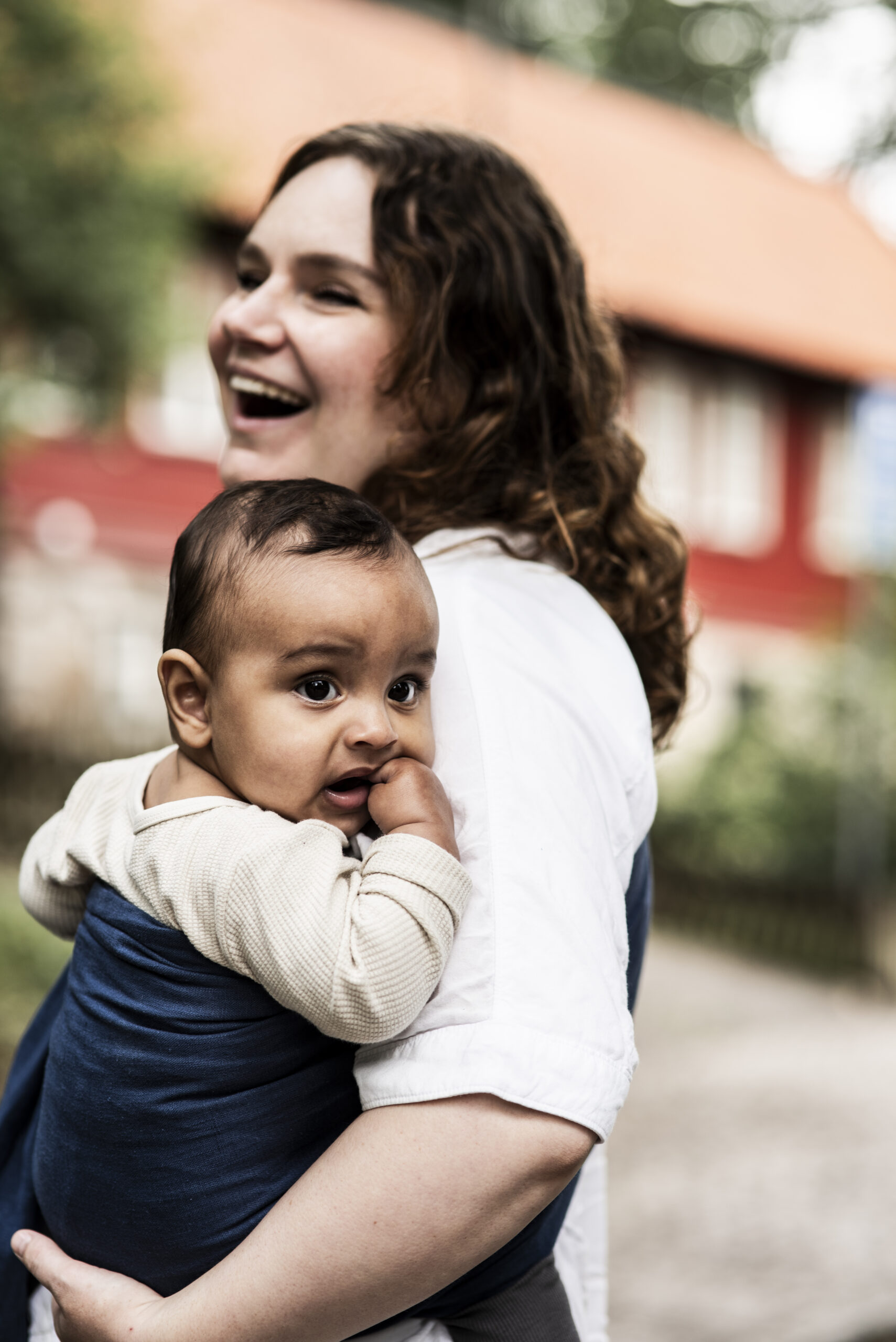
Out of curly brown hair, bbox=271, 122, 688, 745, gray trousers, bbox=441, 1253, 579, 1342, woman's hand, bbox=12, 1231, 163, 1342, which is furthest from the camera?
curly brown hair, bbox=271, 122, 688, 745

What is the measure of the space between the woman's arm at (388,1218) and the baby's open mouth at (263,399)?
3.42ft

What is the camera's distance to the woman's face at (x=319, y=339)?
1835 millimetres

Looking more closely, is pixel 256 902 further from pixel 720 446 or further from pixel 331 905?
pixel 720 446

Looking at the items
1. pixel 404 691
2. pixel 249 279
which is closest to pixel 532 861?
pixel 404 691

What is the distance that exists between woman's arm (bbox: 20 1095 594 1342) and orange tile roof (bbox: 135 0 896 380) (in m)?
13.5

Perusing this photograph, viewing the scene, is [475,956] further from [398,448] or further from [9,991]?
[9,991]

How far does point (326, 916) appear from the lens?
49.1 inches

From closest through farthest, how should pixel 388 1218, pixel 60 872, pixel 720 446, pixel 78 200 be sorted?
pixel 388 1218 < pixel 60 872 < pixel 78 200 < pixel 720 446

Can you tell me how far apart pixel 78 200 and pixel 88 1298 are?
28.4 ft

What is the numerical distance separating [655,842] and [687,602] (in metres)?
9.97

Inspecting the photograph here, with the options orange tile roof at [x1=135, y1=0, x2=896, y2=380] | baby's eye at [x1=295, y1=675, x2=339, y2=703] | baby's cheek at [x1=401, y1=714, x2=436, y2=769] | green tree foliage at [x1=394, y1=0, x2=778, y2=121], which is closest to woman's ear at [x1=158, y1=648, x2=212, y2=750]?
baby's eye at [x1=295, y1=675, x2=339, y2=703]

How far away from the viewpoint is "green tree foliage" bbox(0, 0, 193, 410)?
27.6ft

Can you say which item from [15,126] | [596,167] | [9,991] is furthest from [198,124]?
[9,991]

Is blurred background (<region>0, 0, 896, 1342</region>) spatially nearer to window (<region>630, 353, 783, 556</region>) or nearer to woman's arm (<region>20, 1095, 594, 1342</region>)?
window (<region>630, 353, 783, 556</region>)
